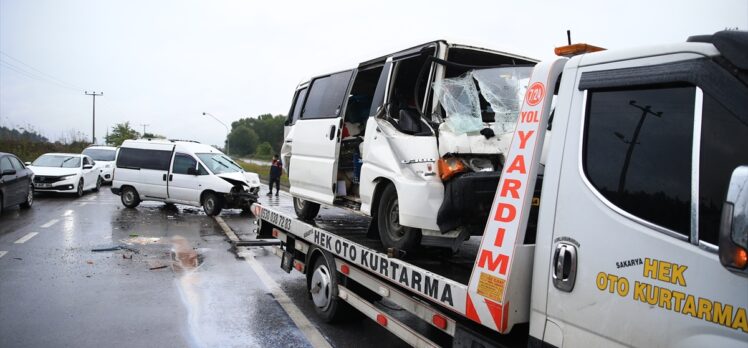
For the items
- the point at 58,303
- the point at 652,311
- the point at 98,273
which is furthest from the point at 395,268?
the point at 98,273

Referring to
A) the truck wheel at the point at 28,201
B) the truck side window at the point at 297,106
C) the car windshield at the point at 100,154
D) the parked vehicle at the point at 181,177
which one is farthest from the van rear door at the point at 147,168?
the car windshield at the point at 100,154

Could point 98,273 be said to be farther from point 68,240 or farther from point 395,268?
point 395,268

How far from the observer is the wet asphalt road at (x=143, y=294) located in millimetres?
4906

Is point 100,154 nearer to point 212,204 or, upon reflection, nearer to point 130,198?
point 130,198

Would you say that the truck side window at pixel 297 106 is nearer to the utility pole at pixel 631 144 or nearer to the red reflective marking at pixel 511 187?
the red reflective marking at pixel 511 187

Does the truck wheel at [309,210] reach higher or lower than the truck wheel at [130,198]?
higher

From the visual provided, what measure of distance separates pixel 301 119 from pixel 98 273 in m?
3.60

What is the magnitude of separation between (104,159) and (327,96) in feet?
66.9

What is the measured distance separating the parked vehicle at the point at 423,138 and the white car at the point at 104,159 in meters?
19.6

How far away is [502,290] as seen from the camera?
109 inches

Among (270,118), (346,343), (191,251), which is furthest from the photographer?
(270,118)

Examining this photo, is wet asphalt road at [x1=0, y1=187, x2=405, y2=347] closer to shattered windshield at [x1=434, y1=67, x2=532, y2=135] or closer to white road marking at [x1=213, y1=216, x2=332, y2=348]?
white road marking at [x1=213, y1=216, x2=332, y2=348]

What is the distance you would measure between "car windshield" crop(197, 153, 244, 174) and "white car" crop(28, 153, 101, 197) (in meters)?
5.57

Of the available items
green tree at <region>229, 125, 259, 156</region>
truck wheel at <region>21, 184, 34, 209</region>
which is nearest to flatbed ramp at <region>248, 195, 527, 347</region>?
truck wheel at <region>21, 184, 34, 209</region>
